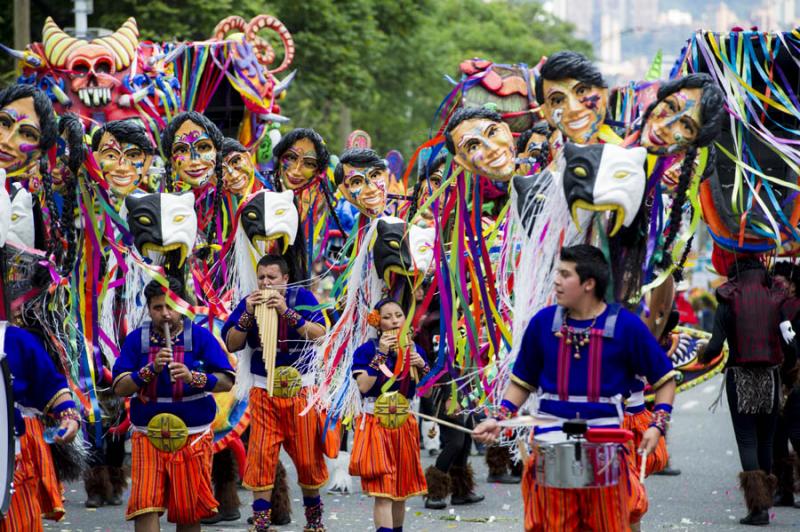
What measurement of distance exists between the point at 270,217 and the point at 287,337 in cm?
71

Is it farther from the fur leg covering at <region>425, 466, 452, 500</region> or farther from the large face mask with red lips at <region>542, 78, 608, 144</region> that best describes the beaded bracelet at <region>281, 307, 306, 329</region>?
the large face mask with red lips at <region>542, 78, 608, 144</region>

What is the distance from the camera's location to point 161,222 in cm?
780

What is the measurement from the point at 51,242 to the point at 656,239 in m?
3.33

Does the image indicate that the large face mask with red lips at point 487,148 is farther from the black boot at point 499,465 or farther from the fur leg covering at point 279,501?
the black boot at point 499,465

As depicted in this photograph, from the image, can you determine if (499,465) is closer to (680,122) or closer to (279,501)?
(279,501)

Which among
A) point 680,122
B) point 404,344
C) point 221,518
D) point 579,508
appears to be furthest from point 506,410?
point 221,518

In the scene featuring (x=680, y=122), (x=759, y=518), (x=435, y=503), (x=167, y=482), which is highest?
(x=680, y=122)

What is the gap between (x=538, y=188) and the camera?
23.5 feet

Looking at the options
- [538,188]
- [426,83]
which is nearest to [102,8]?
[426,83]

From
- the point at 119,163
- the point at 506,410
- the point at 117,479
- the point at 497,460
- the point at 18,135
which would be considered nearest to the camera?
the point at 506,410

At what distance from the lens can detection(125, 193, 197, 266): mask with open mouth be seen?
7.79 metres

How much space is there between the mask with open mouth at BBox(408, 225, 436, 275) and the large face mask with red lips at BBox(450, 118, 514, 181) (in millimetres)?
1218

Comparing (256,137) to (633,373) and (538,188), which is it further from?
(633,373)

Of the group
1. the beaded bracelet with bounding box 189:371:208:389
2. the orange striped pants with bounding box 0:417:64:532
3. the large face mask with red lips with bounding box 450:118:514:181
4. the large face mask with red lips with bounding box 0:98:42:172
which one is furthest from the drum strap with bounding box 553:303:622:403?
the large face mask with red lips with bounding box 0:98:42:172
